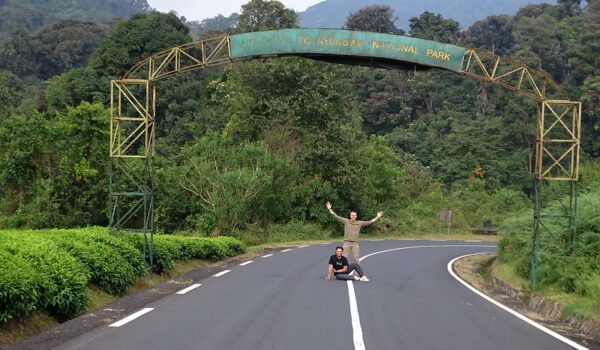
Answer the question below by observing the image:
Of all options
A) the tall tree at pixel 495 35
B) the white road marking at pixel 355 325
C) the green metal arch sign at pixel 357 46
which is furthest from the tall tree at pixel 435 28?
the white road marking at pixel 355 325

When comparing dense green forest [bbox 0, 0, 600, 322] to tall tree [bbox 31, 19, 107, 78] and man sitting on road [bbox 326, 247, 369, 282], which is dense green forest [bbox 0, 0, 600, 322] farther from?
man sitting on road [bbox 326, 247, 369, 282]

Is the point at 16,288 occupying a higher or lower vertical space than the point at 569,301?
higher

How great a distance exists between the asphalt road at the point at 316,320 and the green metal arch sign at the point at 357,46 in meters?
5.84

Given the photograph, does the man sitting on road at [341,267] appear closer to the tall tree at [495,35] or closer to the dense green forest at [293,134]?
the dense green forest at [293,134]

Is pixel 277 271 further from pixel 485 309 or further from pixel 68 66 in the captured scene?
pixel 68 66

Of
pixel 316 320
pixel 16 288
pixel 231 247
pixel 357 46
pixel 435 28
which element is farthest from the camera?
pixel 435 28

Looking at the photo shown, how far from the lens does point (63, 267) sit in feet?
27.3

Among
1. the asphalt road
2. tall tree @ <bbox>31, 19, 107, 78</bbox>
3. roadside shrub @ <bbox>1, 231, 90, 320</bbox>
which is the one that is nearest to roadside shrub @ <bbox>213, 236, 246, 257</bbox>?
the asphalt road

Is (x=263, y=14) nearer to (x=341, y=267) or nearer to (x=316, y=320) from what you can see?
(x=341, y=267)

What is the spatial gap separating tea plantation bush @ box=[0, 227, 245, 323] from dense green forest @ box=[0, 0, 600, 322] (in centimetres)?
933

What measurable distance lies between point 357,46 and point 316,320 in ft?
25.3

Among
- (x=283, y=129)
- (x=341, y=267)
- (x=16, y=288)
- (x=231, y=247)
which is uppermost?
(x=283, y=129)

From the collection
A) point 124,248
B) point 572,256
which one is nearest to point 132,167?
point 124,248

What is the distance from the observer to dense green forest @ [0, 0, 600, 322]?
30.5m
